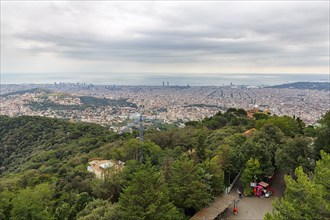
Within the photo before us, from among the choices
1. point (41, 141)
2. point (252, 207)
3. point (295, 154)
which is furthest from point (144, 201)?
point (41, 141)

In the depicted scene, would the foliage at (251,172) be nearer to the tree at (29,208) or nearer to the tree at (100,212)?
the tree at (100,212)

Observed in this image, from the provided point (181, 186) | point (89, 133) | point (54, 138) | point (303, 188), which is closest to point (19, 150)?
point (54, 138)

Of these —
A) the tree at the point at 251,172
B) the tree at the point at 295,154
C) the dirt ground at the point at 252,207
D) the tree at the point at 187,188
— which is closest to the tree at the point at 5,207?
the tree at the point at 187,188

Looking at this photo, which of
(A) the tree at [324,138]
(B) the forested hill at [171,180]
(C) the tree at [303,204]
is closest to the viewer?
(C) the tree at [303,204]

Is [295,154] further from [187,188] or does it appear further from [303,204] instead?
[303,204]

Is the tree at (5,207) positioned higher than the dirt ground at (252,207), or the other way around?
the tree at (5,207)

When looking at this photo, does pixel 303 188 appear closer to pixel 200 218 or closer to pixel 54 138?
pixel 200 218

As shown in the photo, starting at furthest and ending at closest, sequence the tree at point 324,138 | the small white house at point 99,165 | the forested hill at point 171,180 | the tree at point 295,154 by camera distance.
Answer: the small white house at point 99,165, the tree at point 324,138, the tree at point 295,154, the forested hill at point 171,180

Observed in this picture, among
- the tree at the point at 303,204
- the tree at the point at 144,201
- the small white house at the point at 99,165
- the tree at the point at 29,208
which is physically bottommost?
the small white house at the point at 99,165

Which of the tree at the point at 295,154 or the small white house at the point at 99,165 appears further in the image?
the small white house at the point at 99,165
